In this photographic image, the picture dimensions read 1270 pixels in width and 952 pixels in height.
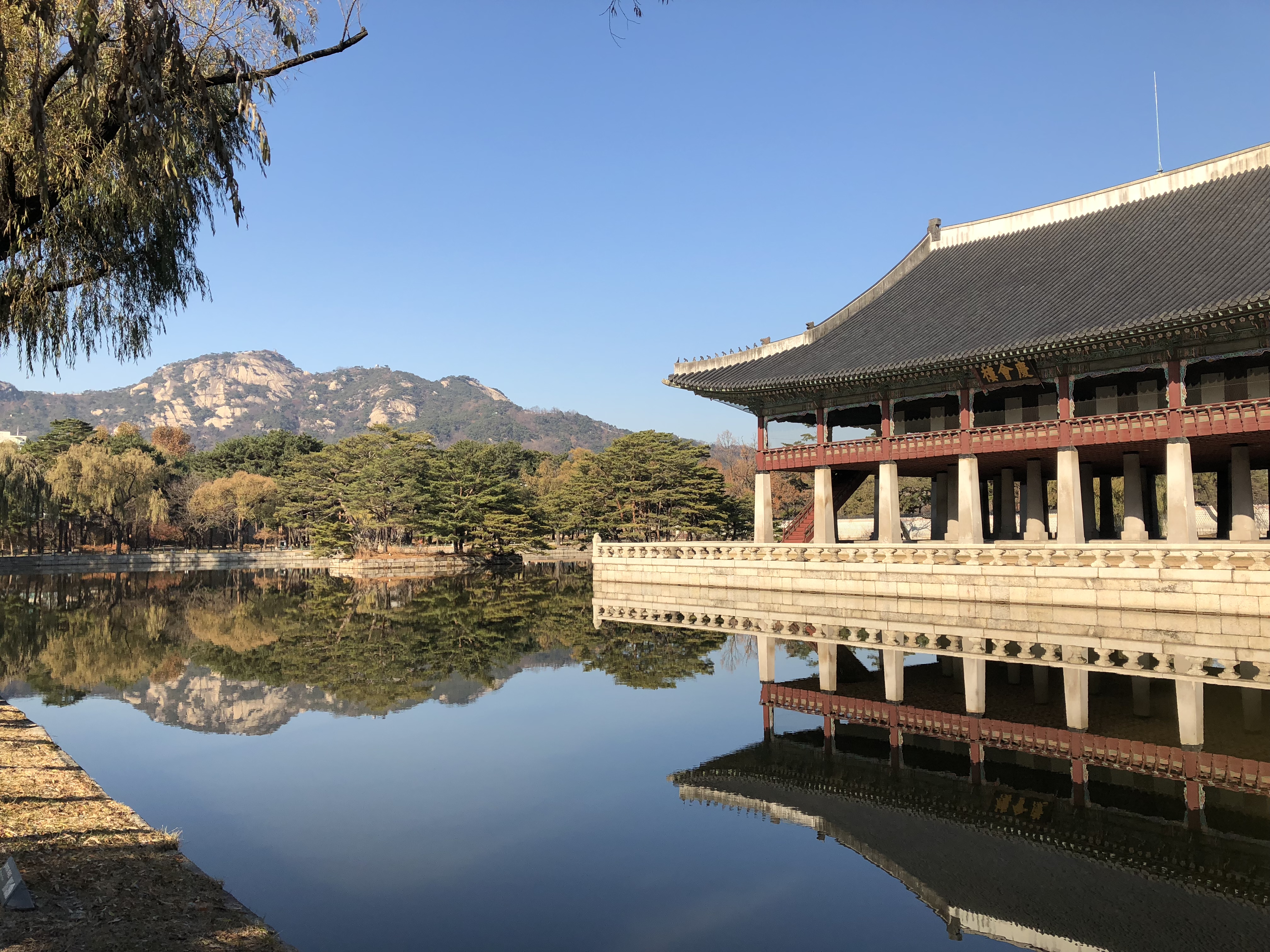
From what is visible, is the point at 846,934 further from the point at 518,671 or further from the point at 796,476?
the point at 796,476

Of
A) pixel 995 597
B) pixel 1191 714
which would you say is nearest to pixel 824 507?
pixel 995 597

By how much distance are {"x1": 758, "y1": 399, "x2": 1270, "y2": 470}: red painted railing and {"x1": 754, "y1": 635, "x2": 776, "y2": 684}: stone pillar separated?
464 inches

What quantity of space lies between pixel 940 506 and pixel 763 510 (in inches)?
277

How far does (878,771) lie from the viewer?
8.81 m

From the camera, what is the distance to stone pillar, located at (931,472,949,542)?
107 ft

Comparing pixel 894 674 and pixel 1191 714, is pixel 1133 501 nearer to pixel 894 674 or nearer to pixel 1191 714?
pixel 894 674

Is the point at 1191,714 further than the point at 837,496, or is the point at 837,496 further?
the point at 837,496

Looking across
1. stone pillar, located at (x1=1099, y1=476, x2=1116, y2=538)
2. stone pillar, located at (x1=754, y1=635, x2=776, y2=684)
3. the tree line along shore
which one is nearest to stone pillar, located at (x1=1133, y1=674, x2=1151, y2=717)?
stone pillar, located at (x1=754, y1=635, x2=776, y2=684)

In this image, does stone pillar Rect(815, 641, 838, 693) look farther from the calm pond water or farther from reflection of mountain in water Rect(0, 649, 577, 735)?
reflection of mountain in water Rect(0, 649, 577, 735)

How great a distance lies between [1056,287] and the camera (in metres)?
27.5

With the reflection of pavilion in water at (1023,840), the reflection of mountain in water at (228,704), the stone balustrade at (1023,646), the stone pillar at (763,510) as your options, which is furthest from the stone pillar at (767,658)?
the stone pillar at (763,510)

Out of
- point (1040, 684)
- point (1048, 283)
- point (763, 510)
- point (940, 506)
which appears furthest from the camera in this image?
point (940, 506)

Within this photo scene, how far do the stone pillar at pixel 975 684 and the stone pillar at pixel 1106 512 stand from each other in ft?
67.5

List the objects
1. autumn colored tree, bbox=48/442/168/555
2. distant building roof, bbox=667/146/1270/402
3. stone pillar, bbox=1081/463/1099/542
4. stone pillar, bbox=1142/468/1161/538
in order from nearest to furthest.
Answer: distant building roof, bbox=667/146/1270/402 → stone pillar, bbox=1142/468/1161/538 → stone pillar, bbox=1081/463/1099/542 → autumn colored tree, bbox=48/442/168/555
